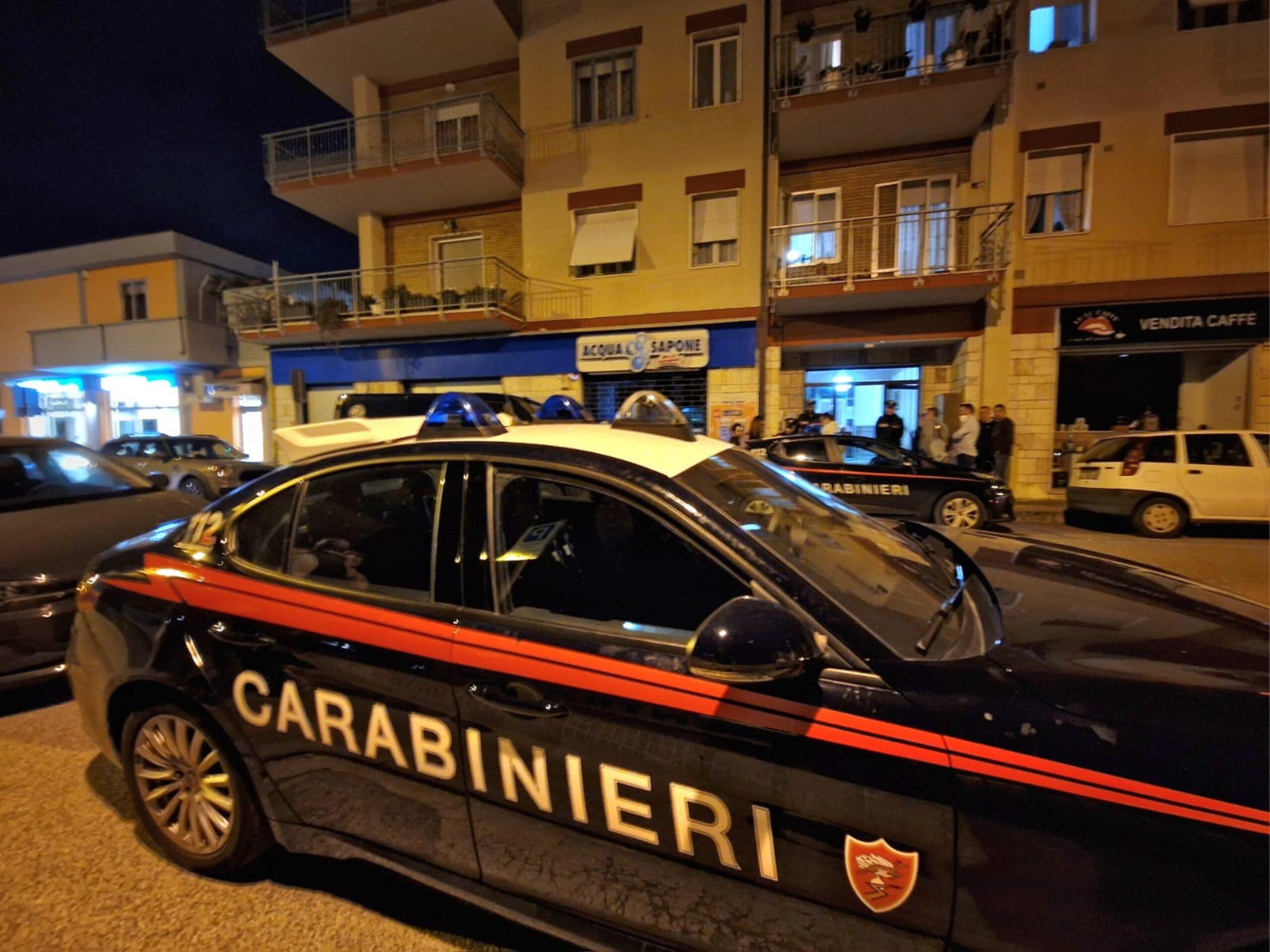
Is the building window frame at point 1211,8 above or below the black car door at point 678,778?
above

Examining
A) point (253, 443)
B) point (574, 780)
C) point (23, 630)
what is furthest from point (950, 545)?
point (253, 443)

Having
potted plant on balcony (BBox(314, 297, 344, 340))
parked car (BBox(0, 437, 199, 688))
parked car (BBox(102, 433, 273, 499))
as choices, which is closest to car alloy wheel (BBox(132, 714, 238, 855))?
parked car (BBox(0, 437, 199, 688))

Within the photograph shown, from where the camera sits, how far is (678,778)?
144 cm

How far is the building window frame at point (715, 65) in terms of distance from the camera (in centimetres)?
1209

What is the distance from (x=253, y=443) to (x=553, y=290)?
12.6m

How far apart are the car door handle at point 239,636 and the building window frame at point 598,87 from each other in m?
13.8

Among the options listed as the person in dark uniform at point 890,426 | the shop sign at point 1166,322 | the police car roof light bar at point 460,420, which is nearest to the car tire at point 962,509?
the person in dark uniform at point 890,426

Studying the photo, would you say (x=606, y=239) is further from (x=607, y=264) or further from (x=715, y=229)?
(x=715, y=229)

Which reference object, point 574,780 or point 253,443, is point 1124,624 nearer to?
point 574,780

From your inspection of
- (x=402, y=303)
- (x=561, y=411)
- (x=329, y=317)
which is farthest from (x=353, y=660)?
(x=329, y=317)

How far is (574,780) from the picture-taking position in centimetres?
154

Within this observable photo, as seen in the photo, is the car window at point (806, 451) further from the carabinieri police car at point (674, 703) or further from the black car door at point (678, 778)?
the black car door at point (678, 778)

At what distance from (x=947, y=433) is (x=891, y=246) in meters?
4.07

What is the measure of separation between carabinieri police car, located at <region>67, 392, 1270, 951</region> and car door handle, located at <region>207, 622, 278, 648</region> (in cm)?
1
